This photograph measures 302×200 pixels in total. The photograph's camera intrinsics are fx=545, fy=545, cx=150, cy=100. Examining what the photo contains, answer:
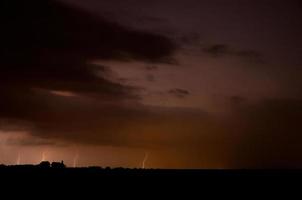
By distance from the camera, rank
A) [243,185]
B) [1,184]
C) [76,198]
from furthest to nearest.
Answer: [243,185] < [1,184] < [76,198]

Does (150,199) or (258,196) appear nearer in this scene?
(150,199)

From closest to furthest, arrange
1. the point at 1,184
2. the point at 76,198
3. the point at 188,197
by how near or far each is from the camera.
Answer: the point at 76,198 < the point at 188,197 < the point at 1,184

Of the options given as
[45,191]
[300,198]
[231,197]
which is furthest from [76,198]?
[300,198]

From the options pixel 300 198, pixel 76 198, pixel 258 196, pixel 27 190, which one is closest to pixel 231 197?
pixel 258 196

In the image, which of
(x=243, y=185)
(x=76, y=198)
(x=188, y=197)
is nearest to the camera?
(x=76, y=198)

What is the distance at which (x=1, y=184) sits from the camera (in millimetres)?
63250

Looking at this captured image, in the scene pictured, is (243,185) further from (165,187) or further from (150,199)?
(150,199)

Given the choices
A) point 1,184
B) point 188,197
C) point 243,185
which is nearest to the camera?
point 188,197

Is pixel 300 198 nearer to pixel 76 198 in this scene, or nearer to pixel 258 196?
pixel 258 196

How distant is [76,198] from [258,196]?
1960 centimetres

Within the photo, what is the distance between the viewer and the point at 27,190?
58781 millimetres

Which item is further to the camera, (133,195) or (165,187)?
(165,187)

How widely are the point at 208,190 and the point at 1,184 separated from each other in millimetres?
24087

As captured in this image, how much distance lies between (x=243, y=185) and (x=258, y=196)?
13.0 m
